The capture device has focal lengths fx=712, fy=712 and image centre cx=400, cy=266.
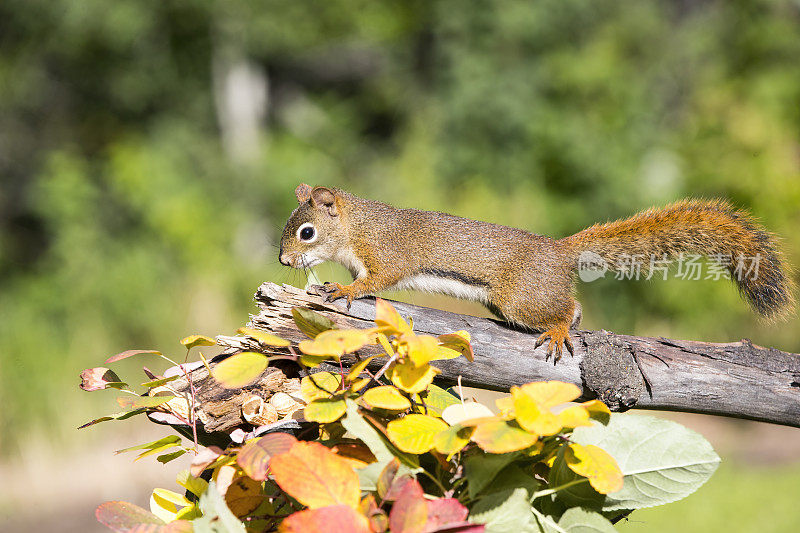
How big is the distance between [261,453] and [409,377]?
0.20 metres

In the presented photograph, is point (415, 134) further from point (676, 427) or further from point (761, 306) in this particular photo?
point (676, 427)

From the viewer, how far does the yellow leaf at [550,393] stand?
0.76 m

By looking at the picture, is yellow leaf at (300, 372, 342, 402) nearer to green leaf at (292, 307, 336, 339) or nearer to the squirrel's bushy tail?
green leaf at (292, 307, 336, 339)

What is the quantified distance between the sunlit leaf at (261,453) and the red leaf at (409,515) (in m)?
0.16

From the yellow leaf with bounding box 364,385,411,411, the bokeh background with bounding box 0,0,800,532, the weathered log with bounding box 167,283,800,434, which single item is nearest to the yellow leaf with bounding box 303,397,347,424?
the yellow leaf with bounding box 364,385,411,411

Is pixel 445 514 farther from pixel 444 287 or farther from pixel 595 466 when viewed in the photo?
pixel 444 287

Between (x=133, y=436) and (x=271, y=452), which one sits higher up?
(x=271, y=452)

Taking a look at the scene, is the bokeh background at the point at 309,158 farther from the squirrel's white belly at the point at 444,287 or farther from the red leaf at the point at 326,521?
the red leaf at the point at 326,521

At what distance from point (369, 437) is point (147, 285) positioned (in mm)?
5847

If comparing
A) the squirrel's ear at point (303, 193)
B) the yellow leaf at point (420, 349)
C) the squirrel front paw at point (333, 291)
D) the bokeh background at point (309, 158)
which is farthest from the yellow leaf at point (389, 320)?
the bokeh background at point (309, 158)

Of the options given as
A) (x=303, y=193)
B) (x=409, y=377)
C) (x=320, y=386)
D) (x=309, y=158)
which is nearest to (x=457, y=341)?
(x=409, y=377)

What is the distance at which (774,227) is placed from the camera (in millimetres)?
5660

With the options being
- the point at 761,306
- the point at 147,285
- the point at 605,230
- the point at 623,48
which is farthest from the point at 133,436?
the point at 623,48

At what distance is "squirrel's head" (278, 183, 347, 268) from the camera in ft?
7.41
